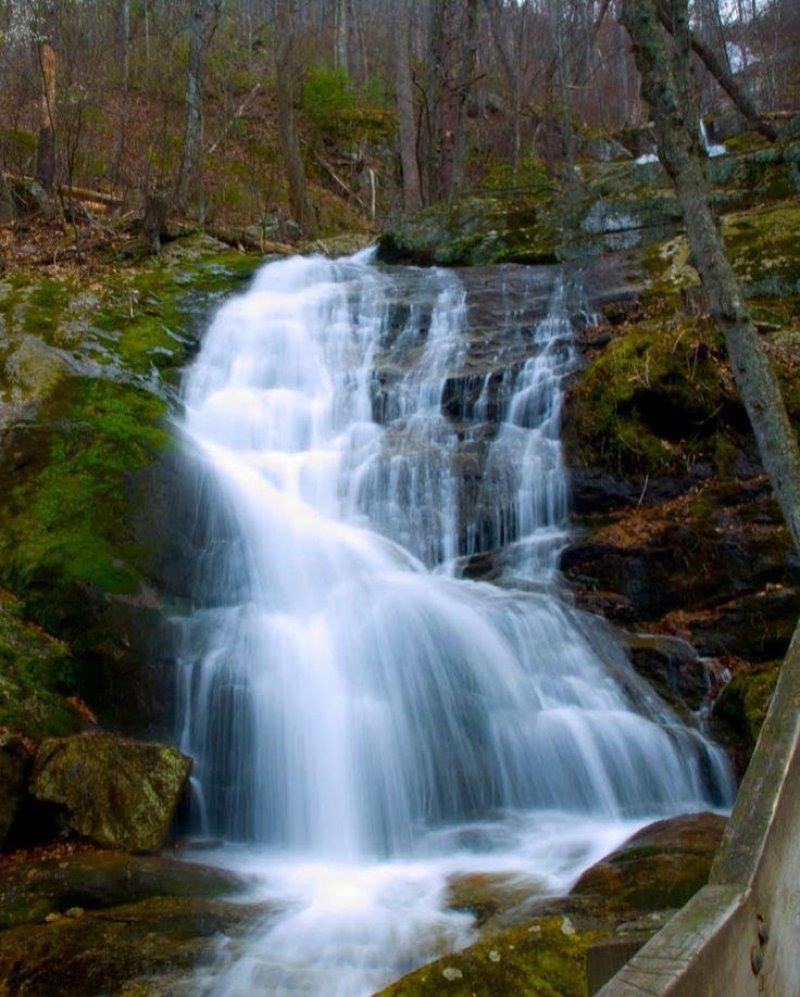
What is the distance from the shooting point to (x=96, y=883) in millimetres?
4477

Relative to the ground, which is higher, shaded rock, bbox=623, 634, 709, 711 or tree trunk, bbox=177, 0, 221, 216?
tree trunk, bbox=177, 0, 221, 216

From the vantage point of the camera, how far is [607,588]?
797 cm

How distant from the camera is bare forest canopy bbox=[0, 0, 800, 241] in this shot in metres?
14.6

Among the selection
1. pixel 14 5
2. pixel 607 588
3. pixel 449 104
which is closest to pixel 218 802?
pixel 607 588

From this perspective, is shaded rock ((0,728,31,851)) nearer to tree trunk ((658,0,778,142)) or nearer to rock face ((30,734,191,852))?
rock face ((30,734,191,852))

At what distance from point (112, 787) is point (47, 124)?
1257 cm

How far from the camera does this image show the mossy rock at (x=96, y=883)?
168 inches

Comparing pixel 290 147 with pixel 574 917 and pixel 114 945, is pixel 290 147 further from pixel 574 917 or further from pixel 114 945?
pixel 574 917

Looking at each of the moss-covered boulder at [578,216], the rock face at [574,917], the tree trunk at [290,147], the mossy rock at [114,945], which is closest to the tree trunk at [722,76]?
the moss-covered boulder at [578,216]

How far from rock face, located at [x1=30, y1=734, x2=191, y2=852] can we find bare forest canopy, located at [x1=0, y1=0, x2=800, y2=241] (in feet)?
30.6

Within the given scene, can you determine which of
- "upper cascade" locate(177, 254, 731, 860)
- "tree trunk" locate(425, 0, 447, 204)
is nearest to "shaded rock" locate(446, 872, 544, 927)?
"upper cascade" locate(177, 254, 731, 860)

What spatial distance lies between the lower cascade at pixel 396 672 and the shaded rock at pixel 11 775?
1.10 meters

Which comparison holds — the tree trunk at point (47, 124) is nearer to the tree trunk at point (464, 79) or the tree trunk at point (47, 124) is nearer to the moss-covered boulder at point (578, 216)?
the moss-covered boulder at point (578, 216)

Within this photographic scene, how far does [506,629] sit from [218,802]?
265 centimetres
